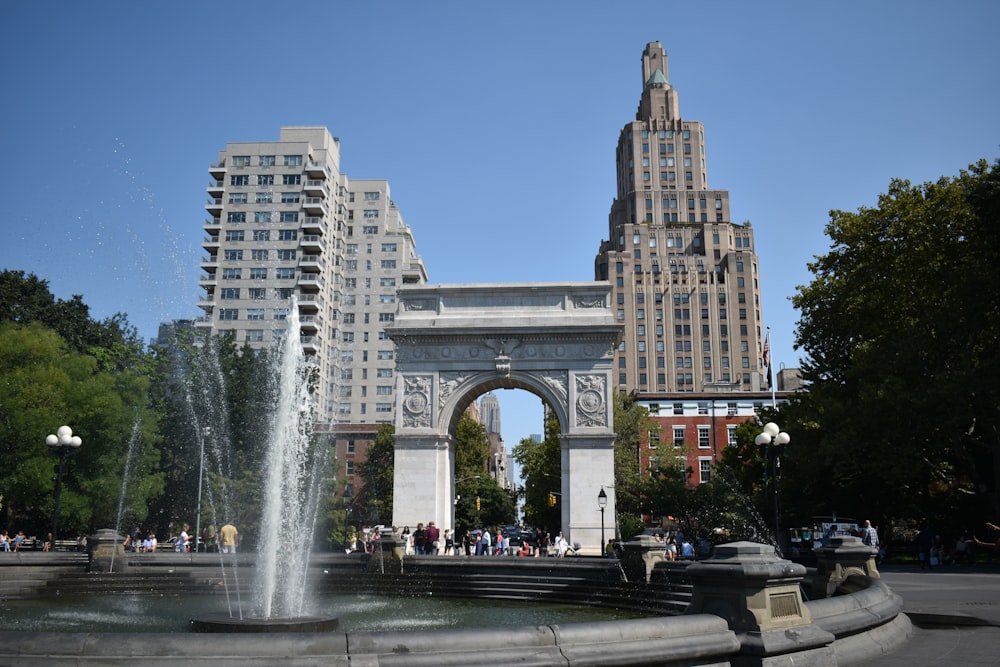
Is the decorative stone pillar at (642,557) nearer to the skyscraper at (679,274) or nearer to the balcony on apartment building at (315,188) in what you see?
the balcony on apartment building at (315,188)

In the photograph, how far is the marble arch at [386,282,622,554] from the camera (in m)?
35.1

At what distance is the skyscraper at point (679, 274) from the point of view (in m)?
98.5

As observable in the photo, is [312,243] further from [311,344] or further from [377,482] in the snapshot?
[377,482]

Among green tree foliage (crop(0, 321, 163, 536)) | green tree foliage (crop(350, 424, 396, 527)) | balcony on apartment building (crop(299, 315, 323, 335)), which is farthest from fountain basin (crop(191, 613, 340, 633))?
balcony on apartment building (crop(299, 315, 323, 335))

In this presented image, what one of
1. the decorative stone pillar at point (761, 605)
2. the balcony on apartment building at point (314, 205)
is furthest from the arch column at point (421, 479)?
the balcony on apartment building at point (314, 205)

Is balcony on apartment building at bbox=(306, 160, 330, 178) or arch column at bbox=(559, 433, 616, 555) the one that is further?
balcony on apartment building at bbox=(306, 160, 330, 178)

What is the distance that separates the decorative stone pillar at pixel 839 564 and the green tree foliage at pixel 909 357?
17.1 metres

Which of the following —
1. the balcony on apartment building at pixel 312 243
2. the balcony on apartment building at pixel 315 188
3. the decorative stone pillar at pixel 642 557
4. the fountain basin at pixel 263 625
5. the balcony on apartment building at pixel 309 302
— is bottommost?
the fountain basin at pixel 263 625

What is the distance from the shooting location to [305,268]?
70938mm

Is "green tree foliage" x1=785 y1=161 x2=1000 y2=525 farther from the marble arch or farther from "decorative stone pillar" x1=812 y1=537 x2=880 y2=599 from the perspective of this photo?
"decorative stone pillar" x1=812 y1=537 x2=880 y2=599

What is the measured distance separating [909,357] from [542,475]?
3485 centimetres

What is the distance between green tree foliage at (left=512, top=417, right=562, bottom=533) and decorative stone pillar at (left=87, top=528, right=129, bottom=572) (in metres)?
38.5

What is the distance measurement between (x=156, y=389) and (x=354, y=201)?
36.7m

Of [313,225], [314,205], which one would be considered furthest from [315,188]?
[313,225]
